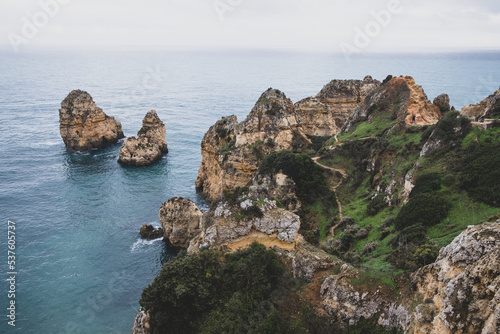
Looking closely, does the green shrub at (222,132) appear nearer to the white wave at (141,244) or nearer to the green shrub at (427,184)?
the white wave at (141,244)

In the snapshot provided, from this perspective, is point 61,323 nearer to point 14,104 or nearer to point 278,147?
point 278,147

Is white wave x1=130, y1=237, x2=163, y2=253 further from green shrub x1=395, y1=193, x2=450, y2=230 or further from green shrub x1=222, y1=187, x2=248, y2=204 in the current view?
green shrub x1=395, y1=193, x2=450, y2=230

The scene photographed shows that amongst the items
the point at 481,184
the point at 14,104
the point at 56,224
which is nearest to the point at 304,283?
the point at 481,184

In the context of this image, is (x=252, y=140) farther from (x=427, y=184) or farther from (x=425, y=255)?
(x=425, y=255)

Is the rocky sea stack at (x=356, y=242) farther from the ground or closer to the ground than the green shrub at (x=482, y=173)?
closer to the ground

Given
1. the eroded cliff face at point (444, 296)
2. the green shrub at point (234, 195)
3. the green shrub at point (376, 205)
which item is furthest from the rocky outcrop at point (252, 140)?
the eroded cliff face at point (444, 296)

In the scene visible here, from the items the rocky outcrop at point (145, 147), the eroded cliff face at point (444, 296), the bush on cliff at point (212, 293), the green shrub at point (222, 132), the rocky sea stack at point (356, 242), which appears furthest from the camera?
the rocky outcrop at point (145, 147)
